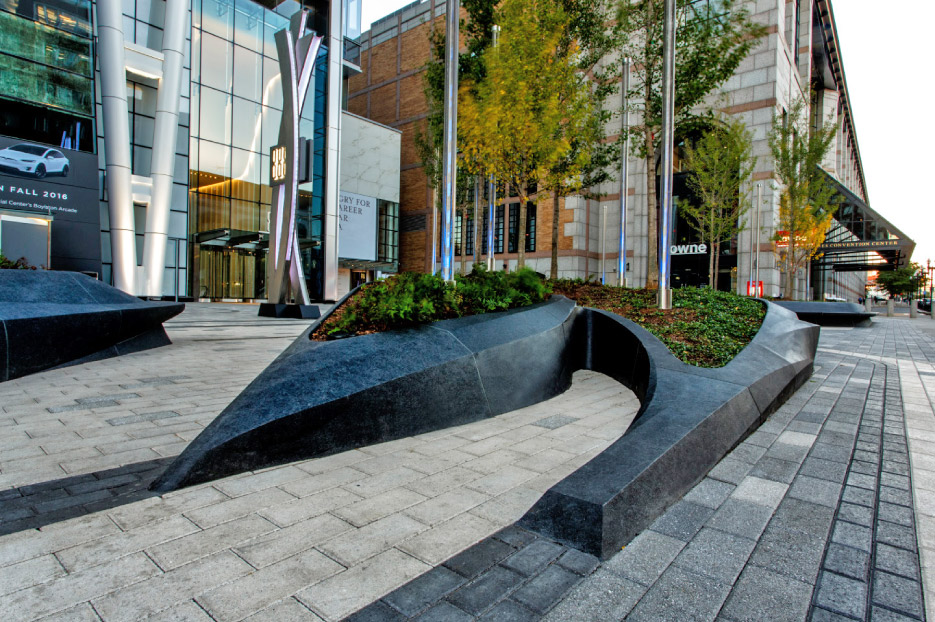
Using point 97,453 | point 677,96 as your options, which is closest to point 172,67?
point 677,96

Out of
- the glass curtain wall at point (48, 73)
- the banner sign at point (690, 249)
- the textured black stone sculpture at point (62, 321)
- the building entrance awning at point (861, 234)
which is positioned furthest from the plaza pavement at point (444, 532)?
the building entrance awning at point (861, 234)

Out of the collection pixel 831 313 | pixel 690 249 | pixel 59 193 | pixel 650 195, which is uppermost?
pixel 59 193

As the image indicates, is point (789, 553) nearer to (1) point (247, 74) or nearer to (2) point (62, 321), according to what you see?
(2) point (62, 321)

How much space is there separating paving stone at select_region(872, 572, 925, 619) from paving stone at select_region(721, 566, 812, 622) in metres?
0.26

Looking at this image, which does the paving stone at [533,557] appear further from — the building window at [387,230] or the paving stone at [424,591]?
the building window at [387,230]

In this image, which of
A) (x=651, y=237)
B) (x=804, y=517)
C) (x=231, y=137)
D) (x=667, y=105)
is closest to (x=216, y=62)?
(x=231, y=137)

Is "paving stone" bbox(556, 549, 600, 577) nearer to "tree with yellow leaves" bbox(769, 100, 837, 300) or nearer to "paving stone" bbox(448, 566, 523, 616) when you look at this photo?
A: "paving stone" bbox(448, 566, 523, 616)

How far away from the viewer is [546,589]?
2.14 m

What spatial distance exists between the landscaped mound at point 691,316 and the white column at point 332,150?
24.2 metres

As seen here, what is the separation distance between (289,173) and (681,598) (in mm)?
18307

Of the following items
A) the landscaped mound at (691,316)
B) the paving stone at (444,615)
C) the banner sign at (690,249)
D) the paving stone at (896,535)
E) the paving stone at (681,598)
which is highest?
the banner sign at (690,249)

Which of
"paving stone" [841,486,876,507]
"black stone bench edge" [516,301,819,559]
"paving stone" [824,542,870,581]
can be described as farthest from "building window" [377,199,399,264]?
"paving stone" [824,542,870,581]

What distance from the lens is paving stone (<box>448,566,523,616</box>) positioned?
2.01 metres

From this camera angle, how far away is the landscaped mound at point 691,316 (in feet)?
19.2
